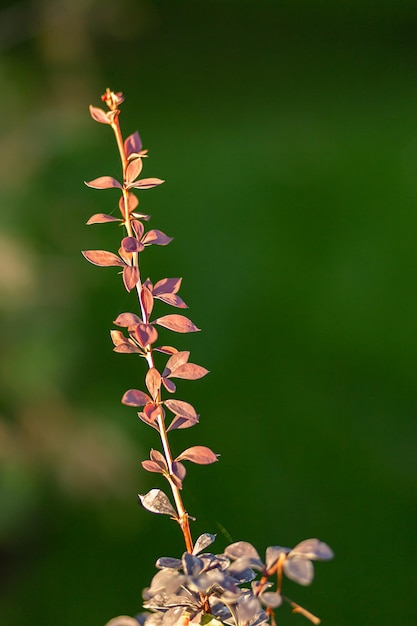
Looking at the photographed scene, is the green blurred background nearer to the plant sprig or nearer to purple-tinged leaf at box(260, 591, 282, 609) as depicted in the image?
the plant sprig

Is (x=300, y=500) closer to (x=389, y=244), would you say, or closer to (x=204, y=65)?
(x=389, y=244)

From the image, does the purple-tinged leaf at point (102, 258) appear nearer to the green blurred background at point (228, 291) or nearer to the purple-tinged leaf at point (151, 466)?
the purple-tinged leaf at point (151, 466)

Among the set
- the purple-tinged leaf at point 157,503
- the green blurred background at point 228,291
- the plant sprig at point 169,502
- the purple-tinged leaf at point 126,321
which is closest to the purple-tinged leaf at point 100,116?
the plant sprig at point 169,502

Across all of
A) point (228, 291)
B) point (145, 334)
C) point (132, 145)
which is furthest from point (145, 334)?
point (228, 291)

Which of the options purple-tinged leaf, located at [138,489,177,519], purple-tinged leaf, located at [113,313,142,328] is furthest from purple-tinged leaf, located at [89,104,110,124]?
purple-tinged leaf, located at [138,489,177,519]

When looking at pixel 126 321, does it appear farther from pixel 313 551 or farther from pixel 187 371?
pixel 313 551

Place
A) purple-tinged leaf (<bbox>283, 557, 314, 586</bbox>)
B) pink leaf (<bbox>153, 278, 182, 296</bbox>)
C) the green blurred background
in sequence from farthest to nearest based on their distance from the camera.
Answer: the green blurred background
pink leaf (<bbox>153, 278, 182, 296</bbox>)
purple-tinged leaf (<bbox>283, 557, 314, 586</bbox>)
